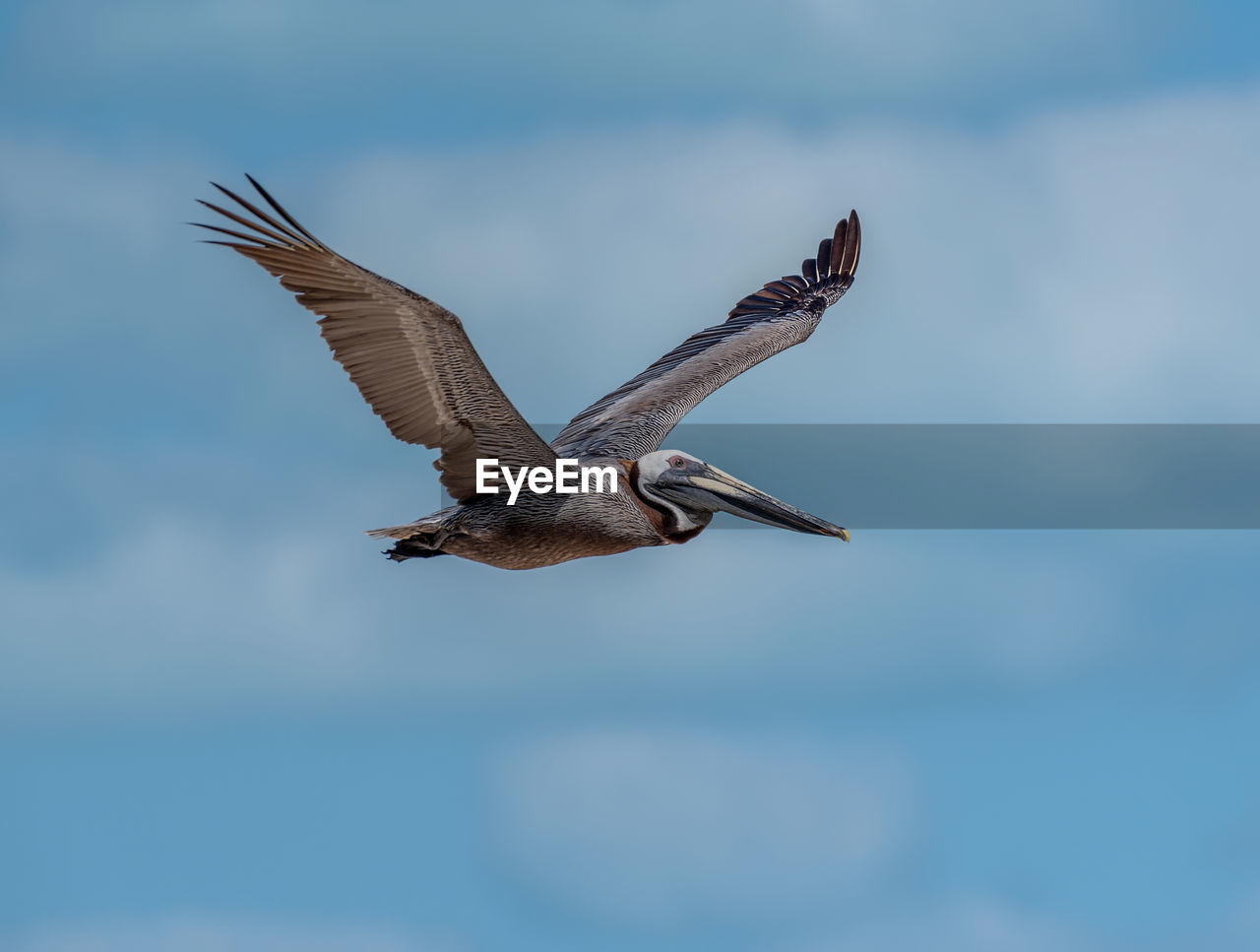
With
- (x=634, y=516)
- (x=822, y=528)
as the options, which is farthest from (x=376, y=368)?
(x=822, y=528)

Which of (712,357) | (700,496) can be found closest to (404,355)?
(700,496)

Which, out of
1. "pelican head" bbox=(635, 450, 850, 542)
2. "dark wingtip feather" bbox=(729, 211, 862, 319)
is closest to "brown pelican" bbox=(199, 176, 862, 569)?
"pelican head" bbox=(635, 450, 850, 542)

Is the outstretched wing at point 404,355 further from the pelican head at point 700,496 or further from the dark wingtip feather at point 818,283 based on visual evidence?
the dark wingtip feather at point 818,283

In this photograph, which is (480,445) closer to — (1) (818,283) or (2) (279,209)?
(2) (279,209)

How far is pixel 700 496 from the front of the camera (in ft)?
46.0

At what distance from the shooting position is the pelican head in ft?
46.1

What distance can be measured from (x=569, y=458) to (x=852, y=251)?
7051 mm

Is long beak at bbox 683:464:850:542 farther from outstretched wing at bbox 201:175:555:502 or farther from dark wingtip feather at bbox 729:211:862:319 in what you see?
dark wingtip feather at bbox 729:211:862:319

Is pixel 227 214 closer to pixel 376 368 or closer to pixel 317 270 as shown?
pixel 317 270

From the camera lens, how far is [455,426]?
13.2m

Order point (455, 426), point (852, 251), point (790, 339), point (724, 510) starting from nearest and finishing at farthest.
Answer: point (455, 426) → point (724, 510) → point (790, 339) → point (852, 251)
